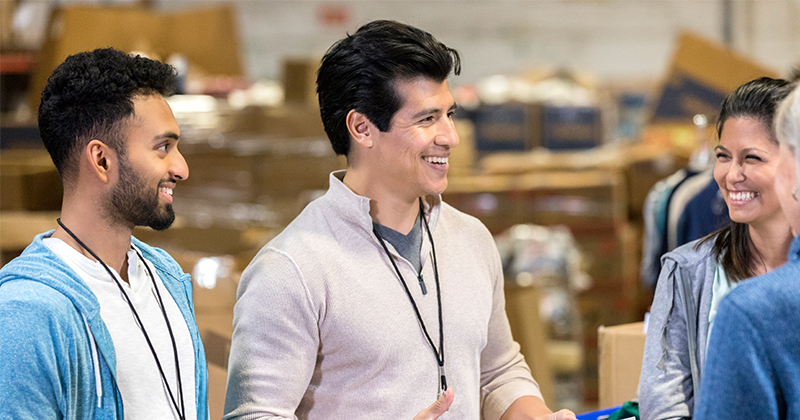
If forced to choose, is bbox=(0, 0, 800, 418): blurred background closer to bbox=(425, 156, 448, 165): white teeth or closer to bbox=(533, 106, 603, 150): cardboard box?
bbox=(533, 106, 603, 150): cardboard box

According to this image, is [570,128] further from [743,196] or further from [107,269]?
[107,269]

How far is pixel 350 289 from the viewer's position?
1.50 meters

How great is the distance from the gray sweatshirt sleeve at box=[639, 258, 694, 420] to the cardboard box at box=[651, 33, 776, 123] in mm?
3235

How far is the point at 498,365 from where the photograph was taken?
5.71 feet

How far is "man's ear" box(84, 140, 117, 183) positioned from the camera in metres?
1.26

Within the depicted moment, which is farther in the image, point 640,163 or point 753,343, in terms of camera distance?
point 640,163

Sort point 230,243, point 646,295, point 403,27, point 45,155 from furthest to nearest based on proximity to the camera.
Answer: point 646,295, point 45,155, point 230,243, point 403,27

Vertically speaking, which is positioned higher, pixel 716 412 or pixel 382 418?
pixel 716 412

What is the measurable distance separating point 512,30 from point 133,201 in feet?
27.9

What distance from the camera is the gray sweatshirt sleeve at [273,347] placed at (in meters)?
1.41

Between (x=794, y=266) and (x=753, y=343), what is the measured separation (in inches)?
4.9

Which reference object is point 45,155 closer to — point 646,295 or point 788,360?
point 646,295

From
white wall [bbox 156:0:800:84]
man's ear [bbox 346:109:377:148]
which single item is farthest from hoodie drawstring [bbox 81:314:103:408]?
white wall [bbox 156:0:800:84]

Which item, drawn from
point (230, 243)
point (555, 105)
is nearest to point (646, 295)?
point (555, 105)
